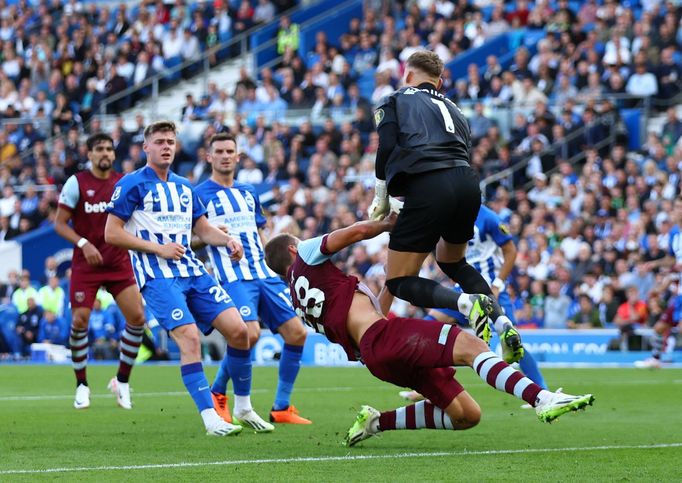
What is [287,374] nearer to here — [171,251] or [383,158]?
[171,251]

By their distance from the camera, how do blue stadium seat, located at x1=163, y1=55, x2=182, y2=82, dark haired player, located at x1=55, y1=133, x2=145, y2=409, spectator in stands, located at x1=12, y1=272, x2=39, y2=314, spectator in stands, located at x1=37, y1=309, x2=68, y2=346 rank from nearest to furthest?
dark haired player, located at x1=55, y1=133, x2=145, y2=409
spectator in stands, located at x1=37, y1=309, x2=68, y2=346
spectator in stands, located at x1=12, y1=272, x2=39, y2=314
blue stadium seat, located at x1=163, y1=55, x2=182, y2=82

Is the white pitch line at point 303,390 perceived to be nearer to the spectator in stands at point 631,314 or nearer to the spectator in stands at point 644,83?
the spectator in stands at point 631,314

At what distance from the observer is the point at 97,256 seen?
41.8ft

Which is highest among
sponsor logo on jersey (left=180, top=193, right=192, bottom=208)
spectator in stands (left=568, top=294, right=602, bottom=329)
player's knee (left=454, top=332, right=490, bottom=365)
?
sponsor logo on jersey (left=180, top=193, right=192, bottom=208)

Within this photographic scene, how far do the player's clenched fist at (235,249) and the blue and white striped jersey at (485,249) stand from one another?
3069 mm

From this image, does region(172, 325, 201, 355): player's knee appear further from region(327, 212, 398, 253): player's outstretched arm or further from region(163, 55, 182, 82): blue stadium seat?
region(163, 55, 182, 82): blue stadium seat

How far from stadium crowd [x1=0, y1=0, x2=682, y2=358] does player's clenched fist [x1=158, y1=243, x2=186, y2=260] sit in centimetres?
1134

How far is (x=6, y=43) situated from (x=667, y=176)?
21.5m

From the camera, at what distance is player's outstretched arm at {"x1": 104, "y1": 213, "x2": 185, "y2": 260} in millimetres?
10070

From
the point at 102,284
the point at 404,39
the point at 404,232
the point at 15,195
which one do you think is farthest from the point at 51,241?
the point at 404,232

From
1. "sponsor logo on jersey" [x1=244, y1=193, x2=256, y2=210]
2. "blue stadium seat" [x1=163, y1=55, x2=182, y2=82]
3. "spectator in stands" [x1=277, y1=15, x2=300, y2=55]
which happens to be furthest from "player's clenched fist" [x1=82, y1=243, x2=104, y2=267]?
"blue stadium seat" [x1=163, y1=55, x2=182, y2=82]

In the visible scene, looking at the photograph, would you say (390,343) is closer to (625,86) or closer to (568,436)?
(568,436)

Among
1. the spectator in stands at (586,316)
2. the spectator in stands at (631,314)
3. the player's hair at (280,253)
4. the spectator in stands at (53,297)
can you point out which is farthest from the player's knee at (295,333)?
the spectator in stands at (53,297)

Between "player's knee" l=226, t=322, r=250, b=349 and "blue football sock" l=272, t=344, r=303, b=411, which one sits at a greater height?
"player's knee" l=226, t=322, r=250, b=349
